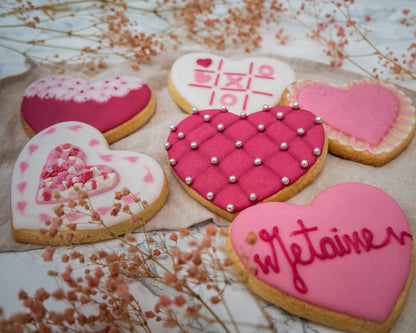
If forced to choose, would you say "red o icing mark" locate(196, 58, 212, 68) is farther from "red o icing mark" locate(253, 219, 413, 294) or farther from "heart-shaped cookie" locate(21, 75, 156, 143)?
"red o icing mark" locate(253, 219, 413, 294)

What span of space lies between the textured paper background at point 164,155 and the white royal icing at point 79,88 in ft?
0.69

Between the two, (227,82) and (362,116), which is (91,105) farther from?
(362,116)

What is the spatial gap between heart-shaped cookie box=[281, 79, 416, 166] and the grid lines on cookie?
13 centimetres

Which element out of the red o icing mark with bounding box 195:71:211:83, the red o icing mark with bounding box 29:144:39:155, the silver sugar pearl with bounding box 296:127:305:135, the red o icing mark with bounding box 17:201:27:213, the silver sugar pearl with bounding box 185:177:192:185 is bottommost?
the red o icing mark with bounding box 17:201:27:213

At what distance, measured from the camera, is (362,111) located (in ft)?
5.99

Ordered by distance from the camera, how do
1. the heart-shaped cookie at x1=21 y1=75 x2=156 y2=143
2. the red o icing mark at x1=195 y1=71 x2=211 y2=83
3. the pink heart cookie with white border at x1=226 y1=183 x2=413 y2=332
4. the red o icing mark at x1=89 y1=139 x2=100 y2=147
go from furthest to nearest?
the red o icing mark at x1=195 y1=71 x2=211 y2=83 < the heart-shaped cookie at x1=21 y1=75 x2=156 y2=143 < the red o icing mark at x1=89 y1=139 x2=100 y2=147 < the pink heart cookie with white border at x1=226 y1=183 x2=413 y2=332

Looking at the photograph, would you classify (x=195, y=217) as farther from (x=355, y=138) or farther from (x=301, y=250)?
(x=355, y=138)

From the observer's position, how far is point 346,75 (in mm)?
2256

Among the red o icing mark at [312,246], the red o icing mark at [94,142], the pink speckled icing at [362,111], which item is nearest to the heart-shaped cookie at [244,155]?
the pink speckled icing at [362,111]

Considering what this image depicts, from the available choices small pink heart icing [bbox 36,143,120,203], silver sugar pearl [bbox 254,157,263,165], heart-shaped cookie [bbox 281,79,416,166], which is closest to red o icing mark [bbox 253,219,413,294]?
silver sugar pearl [bbox 254,157,263,165]

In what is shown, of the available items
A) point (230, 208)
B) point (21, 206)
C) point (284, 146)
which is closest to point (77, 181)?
point (21, 206)

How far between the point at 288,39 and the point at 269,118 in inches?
40.9

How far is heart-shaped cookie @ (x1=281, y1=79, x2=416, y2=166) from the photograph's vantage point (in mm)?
1750

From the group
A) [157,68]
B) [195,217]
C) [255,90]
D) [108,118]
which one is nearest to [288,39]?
[255,90]
